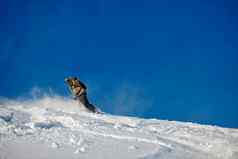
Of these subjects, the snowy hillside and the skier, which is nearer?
the snowy hillside

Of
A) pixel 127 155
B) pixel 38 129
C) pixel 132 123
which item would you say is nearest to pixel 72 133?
pixel 38 129

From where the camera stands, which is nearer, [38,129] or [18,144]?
[18,144]

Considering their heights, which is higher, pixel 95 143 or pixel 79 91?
pixel 79 91

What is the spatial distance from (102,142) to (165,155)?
1.88 m

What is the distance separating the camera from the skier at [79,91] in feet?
67.4

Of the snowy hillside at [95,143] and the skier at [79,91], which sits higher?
the skier at [79,91]

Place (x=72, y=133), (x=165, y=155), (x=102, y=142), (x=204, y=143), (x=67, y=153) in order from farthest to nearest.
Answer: (x=204, y=143)
(x=72, y=133)
(x=102, y=142)
(x=165, y=155)
(x=67, y=153)

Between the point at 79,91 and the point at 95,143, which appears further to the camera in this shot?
the point at 79,91

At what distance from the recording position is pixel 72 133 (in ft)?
35.7

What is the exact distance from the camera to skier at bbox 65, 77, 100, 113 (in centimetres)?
2053

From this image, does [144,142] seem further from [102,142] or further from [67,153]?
[67,153]

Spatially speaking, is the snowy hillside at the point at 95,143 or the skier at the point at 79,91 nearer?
the snowy hillside at the point at 95,143

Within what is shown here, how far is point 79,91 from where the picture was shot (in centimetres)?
2097

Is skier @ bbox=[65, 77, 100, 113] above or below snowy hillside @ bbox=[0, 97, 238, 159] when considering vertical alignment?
above
